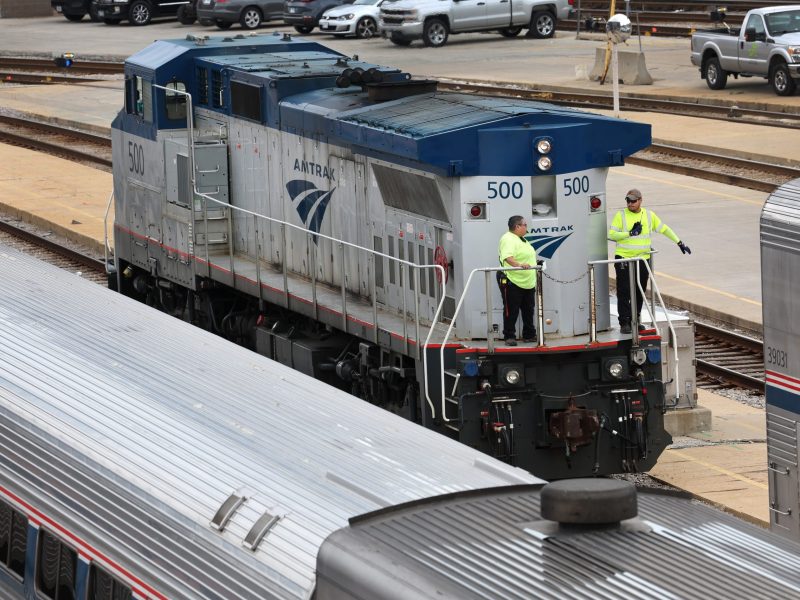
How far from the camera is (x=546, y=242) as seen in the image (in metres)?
12.8

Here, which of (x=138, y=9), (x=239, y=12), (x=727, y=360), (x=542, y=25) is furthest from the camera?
(x=138, y=9)

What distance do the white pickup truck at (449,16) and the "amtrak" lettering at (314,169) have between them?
102ft

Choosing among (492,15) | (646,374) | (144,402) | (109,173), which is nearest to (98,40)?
(492,15)

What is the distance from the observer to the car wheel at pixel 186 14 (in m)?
54.8

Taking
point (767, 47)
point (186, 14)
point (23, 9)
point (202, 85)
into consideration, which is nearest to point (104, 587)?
point (202, 85)

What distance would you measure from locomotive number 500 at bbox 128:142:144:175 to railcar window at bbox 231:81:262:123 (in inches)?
85.5

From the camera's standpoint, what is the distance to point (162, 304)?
18.6m

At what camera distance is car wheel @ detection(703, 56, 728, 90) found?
119 ft

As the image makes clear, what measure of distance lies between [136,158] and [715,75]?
2138 centimetres

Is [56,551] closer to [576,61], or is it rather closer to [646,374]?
[646,374]

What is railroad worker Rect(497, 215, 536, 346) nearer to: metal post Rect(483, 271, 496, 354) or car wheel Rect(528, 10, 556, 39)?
metal post Rect(483, 271, 496, 354)

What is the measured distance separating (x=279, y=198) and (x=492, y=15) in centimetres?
3227

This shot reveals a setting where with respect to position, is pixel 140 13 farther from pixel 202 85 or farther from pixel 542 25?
pixel 202 85

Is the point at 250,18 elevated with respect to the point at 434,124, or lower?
elevated
